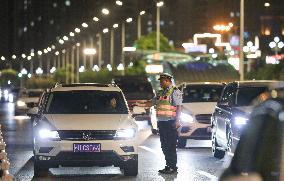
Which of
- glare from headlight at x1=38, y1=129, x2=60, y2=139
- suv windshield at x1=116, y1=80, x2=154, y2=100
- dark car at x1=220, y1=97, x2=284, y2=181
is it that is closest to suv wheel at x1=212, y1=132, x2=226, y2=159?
glare from headlight at x1=38, y1=129, x2=60, y2=139

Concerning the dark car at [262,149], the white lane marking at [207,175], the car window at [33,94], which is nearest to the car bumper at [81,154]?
the white lane marking at [207,175]

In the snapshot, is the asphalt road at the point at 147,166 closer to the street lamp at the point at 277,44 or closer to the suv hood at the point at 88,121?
the suv hood at the point at 88,121

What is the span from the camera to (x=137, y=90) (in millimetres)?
36781

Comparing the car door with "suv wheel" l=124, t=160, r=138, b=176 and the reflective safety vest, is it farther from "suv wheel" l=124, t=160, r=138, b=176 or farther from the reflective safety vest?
"suv wheel" l=124, t=160, r=138, b=176

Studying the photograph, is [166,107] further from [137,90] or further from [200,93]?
[137,90]

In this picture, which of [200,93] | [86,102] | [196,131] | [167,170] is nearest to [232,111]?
[167,170]

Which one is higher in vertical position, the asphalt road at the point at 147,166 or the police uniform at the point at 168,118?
the police uniform at the point at 168,118

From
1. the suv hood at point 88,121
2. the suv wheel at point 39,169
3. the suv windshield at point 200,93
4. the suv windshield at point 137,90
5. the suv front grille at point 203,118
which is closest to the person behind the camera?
the suv hood at point 88,121

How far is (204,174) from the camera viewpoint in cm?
1686

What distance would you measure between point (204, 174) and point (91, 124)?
85.4 inches

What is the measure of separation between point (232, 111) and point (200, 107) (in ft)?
18.0

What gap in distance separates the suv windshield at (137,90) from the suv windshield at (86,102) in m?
17.9

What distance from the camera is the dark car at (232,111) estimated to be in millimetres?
18141

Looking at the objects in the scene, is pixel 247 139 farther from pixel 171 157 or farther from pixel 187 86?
pixel 187 86
